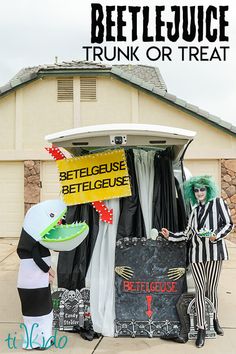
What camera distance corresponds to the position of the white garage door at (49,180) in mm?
12695

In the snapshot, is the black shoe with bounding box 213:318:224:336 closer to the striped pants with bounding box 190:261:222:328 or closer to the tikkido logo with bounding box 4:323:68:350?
the striped pants with bounding box 190:261:222:328

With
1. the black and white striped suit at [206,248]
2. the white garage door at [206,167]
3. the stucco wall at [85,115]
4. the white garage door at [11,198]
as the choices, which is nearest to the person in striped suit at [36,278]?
the black and white striped suit at [206,248]

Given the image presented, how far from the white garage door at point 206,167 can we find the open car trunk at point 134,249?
25.1ft

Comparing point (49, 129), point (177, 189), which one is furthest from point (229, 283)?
point (49, 129)

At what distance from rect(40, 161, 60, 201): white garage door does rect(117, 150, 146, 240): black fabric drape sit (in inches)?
311

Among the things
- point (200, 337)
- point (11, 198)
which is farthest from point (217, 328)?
point (11, 198)

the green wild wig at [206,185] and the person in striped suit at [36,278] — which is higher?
the green wild wig at [206,185]

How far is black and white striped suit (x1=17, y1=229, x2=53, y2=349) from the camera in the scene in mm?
4336

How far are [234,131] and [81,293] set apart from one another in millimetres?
8577

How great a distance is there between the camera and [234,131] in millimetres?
12180

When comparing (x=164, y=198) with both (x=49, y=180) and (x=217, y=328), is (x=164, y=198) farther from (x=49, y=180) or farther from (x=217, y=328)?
(x=49, y=180)

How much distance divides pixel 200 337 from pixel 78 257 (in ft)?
5.30

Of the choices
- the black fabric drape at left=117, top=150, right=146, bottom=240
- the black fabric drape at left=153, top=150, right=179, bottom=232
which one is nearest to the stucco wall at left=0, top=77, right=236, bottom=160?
the black fabric drape at left=153, top=150, right=179, bottom=232

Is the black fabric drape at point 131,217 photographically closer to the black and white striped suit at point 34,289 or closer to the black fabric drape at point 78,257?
the black fabric drape at point 78,257
